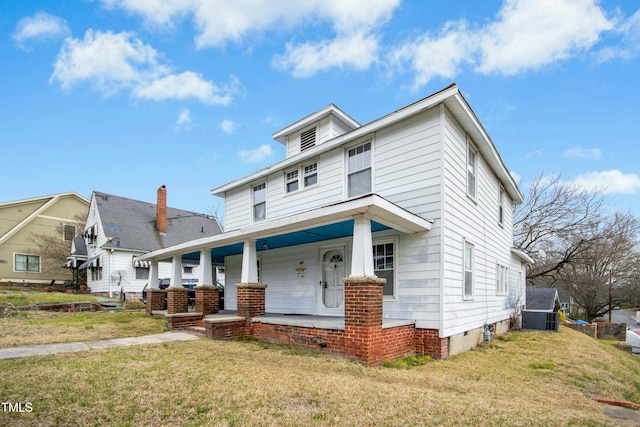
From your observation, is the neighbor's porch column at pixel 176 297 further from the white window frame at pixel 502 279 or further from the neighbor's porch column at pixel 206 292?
the white window frame at pixel 502 279

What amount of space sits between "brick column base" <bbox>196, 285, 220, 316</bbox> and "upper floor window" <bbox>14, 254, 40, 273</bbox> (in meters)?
22.7

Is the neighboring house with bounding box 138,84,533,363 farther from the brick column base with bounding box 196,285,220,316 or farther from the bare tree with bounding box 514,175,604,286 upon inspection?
the bare tree with bounding box 514,175,604,286

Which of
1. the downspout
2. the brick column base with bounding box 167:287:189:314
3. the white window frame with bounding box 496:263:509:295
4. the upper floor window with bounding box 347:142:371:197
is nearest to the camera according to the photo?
the downspout

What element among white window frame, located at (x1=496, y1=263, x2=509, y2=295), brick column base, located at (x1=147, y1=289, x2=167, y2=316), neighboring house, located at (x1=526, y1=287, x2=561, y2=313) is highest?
white window frame, located at (x1=496, y1=263, x2=509, y2=295)

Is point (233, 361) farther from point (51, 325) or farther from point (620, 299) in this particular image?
point (620, 299)

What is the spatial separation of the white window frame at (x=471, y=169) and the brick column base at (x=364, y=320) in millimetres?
4506

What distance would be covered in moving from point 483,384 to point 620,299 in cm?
3834

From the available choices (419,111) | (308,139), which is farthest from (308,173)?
(419,111)

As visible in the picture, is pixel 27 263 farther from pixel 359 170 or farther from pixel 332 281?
pixel 359 170

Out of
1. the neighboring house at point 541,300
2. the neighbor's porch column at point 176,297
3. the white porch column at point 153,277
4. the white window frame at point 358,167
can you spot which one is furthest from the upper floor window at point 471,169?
the white porch column at point 153,277

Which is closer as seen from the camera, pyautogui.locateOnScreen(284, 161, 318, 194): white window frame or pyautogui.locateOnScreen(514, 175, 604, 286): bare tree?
pyautogui.locateOnScreen(284, 161, 318, 194): white window frame

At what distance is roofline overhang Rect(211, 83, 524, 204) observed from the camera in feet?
26.0

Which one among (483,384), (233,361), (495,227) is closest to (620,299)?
(495,227)

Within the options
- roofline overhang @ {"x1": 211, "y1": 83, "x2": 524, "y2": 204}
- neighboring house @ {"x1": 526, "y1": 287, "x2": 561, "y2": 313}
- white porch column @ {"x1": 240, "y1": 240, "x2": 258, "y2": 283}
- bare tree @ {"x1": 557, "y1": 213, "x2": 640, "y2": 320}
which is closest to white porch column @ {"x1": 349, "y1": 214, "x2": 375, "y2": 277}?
roofline overhang @ {"x1": 211, "y1": 83, "x2": 524, "y2": 204}
